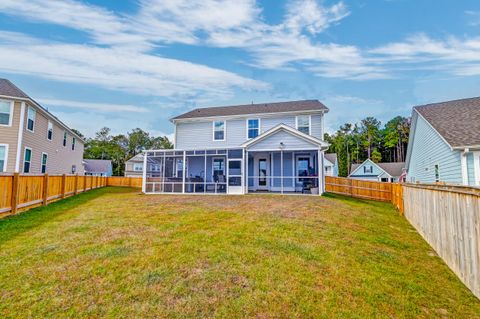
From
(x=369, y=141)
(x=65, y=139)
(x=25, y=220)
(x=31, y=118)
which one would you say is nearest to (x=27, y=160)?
(x=31, y=118)

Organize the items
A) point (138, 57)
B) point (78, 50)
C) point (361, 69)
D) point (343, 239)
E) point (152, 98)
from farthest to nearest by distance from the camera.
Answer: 1. point (152, 98)
2. point (361, 69)
3. point (138, 57)
4. point (78, 50)
5. point (343, 239)

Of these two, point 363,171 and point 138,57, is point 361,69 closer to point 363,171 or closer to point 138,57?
point 138,57

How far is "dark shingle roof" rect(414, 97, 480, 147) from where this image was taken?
10062mm

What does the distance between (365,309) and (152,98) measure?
85.9ft

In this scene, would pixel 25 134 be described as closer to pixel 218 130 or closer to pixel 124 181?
pixel 218 130

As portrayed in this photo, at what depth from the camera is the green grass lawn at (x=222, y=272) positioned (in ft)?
10.0

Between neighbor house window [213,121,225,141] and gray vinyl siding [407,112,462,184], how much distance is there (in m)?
12.8

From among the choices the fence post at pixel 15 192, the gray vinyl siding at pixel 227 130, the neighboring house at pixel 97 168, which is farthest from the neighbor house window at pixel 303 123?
the neighboring house at pixel 97 168

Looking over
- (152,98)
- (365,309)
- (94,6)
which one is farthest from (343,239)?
(152,98)

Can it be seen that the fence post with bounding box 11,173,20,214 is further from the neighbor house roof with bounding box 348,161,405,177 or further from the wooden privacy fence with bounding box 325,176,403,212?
the neighbor house roof with bounding box 348,161,405,177

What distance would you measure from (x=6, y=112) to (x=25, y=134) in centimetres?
151

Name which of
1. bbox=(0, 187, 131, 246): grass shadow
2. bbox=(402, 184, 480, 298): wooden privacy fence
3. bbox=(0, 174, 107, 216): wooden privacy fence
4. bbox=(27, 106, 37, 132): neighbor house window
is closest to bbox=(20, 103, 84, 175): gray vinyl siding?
bbox=(27, 106, 37, 132): neighbor house window

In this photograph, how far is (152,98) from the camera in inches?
997

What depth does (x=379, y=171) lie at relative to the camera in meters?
40.6
